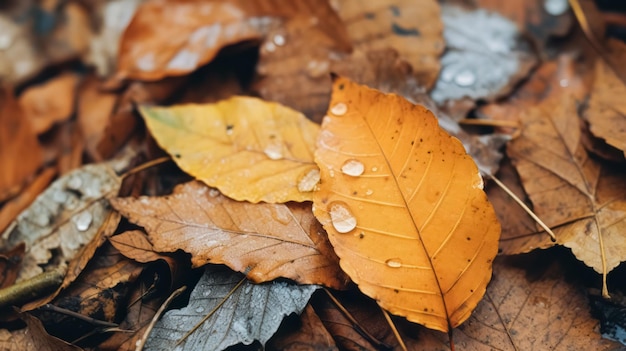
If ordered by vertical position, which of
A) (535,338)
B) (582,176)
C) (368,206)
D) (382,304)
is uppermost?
(368,206)

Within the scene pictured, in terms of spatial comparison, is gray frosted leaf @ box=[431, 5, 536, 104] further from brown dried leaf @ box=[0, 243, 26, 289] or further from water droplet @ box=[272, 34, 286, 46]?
brown dried leaf @ box=[0, 243, 26, 289]

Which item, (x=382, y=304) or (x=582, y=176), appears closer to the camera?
(x=382, y=304)

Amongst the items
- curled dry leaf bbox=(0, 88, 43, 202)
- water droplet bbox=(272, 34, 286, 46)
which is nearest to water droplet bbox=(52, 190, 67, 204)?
curled dry leaf bbox=(0, 88, 43, 202)

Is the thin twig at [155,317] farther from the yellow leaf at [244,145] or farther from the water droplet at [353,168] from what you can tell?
the water droplet at [353,168]

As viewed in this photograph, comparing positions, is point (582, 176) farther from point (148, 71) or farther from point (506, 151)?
point (148, 71)

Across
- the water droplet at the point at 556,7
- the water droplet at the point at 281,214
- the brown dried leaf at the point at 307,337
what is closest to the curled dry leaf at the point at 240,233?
the water droplet at the point at 281,214

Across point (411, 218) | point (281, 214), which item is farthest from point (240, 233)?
point (411, 218)

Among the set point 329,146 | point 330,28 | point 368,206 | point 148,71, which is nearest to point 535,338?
point 368,206

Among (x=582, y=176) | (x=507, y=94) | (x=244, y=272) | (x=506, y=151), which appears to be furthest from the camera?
(x=507, y=94)
